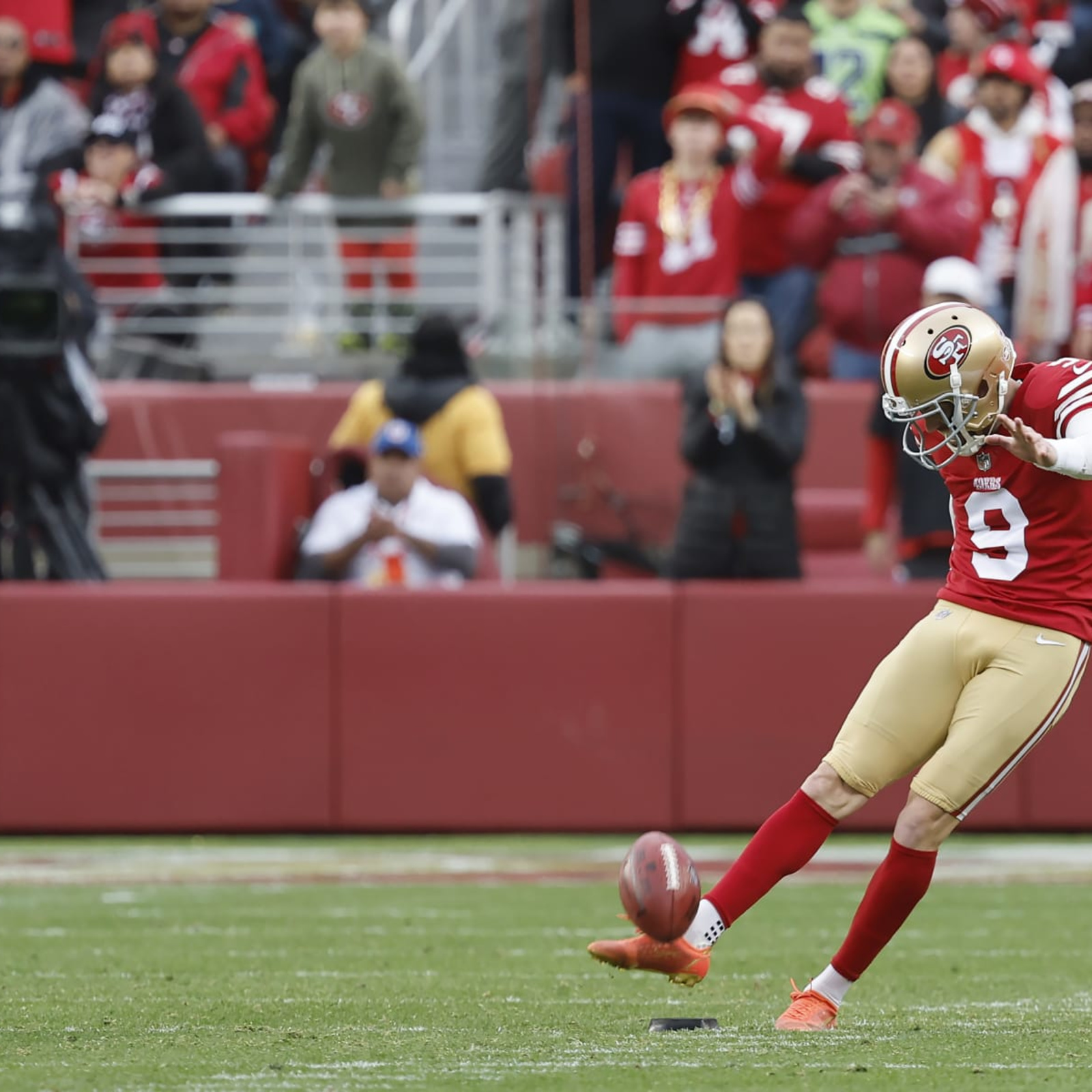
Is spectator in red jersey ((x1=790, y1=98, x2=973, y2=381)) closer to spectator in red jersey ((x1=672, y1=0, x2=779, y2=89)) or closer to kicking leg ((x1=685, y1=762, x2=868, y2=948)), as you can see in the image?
spectator in red jersey ((x1=672, y1=0, x2=779, y2=89))

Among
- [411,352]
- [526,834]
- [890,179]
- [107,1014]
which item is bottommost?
[526,834]

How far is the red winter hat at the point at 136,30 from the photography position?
558 inches

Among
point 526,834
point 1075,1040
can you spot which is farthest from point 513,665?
point 1075,1040

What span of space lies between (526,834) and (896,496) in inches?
97.9

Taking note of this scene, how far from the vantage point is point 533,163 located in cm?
1398

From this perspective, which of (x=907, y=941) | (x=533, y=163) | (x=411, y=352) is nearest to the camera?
(x=907, y=941)

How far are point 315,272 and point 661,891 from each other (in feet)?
A: 31.1

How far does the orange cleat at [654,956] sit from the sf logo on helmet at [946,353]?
1536 mm

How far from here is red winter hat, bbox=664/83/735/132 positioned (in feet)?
39.5

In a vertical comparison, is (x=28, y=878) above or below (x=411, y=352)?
below

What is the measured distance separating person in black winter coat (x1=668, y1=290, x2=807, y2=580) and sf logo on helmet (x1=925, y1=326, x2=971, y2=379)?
469 cm

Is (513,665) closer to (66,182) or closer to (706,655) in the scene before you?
(706,655)

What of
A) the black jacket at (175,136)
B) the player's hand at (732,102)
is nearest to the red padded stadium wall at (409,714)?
the player's hand at (732,102)

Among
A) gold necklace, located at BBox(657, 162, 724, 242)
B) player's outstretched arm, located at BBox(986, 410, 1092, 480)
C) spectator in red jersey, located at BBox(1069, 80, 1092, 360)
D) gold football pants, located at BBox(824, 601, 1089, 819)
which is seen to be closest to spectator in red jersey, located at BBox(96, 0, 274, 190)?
gold necklace, located at BBox(657, 162, 724, 242)
